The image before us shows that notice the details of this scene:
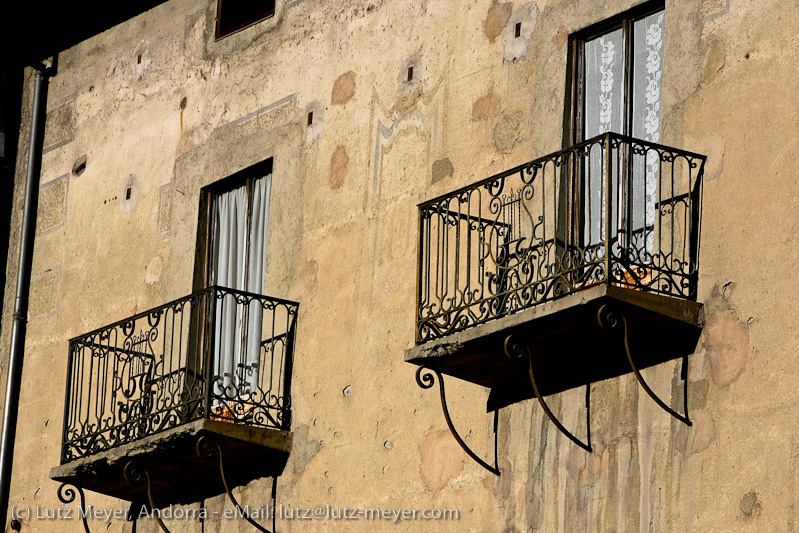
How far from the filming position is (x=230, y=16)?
570 inches

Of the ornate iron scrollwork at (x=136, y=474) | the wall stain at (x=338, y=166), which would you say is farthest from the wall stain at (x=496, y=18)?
the ornate iron scrollwork at (x=136, y=474)

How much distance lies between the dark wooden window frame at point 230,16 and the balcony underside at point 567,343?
4.42m

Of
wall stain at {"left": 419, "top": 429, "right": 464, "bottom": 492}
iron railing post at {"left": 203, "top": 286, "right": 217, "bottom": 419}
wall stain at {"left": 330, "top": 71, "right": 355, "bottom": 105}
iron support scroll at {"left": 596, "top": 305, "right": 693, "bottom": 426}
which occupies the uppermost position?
wall stain at {"left": 330, "top": 71, "right": 355, "bottom": 105}

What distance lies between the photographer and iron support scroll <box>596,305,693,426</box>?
9789 millimetres

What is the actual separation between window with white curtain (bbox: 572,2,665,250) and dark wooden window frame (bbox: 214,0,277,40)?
11.8ft

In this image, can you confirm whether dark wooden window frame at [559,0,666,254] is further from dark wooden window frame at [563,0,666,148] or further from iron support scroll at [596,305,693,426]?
iron support scroll at [596,305,693,426]

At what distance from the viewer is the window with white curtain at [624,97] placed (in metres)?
10.8

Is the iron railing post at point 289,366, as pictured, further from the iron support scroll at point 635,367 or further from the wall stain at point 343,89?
the iron support scroll at point 635,367

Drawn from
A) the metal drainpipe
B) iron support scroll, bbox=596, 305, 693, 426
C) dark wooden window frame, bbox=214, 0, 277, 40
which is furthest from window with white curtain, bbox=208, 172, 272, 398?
iron support scroll, bbox=596, 305, 693, 426

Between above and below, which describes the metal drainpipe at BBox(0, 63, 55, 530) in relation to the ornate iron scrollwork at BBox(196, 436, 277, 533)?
above

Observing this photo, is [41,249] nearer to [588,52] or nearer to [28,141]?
[28,141]

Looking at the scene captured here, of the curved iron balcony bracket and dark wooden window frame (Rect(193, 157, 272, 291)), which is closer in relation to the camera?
the curved iron balcony bracket

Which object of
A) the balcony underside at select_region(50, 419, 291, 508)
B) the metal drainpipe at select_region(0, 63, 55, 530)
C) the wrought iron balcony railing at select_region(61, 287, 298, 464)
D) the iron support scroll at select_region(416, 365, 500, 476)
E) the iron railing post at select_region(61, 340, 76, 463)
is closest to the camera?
the iron support scroll at select_region(416, 365, 500, 476)

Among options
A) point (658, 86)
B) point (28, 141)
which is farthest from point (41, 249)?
point (658, 86)
